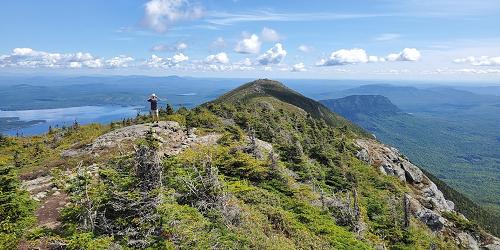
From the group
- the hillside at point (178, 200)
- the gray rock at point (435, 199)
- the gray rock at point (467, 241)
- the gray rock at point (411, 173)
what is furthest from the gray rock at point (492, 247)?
the hillside at point (178, 200)

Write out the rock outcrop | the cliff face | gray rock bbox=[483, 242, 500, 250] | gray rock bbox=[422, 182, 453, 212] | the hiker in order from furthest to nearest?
gray rock bbox=[422, 182, 453, 212] < gray rock bbox=[483, 242, 500, 250] < the cliff face < the hiker < the rock outcrop

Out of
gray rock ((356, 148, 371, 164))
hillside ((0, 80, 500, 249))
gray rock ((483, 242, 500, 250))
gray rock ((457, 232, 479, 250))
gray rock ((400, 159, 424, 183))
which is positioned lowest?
gray rock ((483, 242, 500, 250))

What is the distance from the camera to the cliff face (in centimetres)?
5456

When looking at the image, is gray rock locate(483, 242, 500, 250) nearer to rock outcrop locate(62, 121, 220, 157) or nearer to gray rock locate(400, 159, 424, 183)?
gray rock locate(400, 159, 424, 183)

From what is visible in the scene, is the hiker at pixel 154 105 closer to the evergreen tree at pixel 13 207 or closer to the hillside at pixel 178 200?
the hillside at pixel 178 200

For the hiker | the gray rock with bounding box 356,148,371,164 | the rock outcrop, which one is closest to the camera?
the rock outcrop

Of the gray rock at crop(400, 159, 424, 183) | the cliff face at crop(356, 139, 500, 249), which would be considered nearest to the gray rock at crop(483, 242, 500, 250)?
the cliff face at crop(356, 139, 500, 249)

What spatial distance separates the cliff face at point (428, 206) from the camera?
179ft

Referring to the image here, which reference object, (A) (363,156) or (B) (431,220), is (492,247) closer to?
(B) (431,220)

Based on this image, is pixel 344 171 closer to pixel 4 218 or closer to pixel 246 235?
pixel 246 235

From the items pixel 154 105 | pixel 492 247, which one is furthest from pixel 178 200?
pixel 492 247

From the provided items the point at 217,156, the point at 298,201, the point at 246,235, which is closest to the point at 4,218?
the point at 246,235

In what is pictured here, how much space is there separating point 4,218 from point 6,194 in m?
1.16

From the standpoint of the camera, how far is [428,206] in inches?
2557
